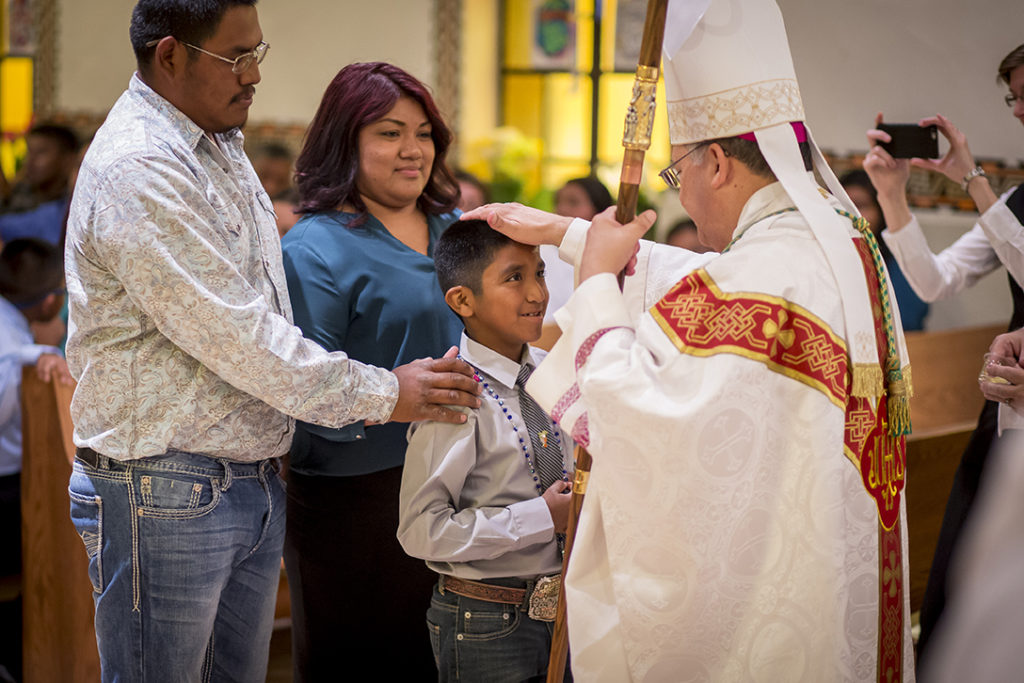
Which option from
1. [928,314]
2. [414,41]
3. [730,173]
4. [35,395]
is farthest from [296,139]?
[730,173]

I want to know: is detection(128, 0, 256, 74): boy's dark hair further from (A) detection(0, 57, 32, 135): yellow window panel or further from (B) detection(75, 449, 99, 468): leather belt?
(A) detection(0, 57, 32, 135): yellow window panel

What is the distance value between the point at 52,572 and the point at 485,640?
1.74 metres

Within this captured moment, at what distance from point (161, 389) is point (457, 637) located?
80cm

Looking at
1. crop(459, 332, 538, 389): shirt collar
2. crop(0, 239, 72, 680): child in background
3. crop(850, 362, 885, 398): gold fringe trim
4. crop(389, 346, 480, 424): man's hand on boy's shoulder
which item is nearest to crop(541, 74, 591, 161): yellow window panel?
crop(0, 239, 72, 680): child in background

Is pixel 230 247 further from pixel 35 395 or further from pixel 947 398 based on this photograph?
pixel 947 398

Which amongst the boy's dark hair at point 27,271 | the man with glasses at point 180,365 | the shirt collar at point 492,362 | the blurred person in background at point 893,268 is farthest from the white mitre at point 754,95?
the blurred person in background at point 893,268

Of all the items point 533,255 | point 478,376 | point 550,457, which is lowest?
point 550,457

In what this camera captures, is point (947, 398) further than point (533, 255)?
Yes

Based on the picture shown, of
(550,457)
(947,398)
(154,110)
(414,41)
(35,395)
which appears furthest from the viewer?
(414,41)

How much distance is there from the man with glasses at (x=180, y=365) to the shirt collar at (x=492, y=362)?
0.11 metres

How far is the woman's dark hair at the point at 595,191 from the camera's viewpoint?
540cm

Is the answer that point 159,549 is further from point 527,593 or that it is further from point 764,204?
point 764,204

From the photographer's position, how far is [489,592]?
2232 mm

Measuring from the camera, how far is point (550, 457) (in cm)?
232
